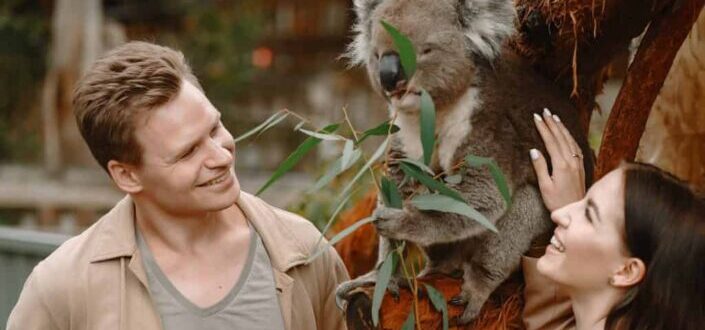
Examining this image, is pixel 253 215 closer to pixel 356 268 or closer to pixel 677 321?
pixel 677 321

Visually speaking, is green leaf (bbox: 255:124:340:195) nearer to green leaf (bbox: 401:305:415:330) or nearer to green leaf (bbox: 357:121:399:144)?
green leaf (bbox: 357:121:399:144)

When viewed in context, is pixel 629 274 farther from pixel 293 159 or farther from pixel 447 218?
pixel 293 159

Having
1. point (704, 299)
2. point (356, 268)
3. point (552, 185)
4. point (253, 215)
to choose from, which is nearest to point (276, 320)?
point (253, 215)

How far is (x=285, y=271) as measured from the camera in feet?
7.57

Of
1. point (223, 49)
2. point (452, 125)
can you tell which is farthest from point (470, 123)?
point (223, 49)

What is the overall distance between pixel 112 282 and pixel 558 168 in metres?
1.06

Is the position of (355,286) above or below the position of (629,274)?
below

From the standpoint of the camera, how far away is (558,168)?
2.46 metres

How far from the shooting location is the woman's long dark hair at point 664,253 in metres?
1.98

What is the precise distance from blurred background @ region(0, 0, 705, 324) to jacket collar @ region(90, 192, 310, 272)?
6703 millimetres

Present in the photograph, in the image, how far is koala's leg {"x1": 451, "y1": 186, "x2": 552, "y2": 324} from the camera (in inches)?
97.6

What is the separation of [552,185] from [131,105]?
0.99 metres

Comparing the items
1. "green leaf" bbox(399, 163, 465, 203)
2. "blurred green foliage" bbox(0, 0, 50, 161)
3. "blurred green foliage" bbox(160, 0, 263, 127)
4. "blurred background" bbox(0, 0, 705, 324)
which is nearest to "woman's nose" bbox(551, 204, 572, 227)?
"green leaf" bbox(399, 163, 465, 203)

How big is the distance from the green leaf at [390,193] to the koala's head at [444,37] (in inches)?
9.1
